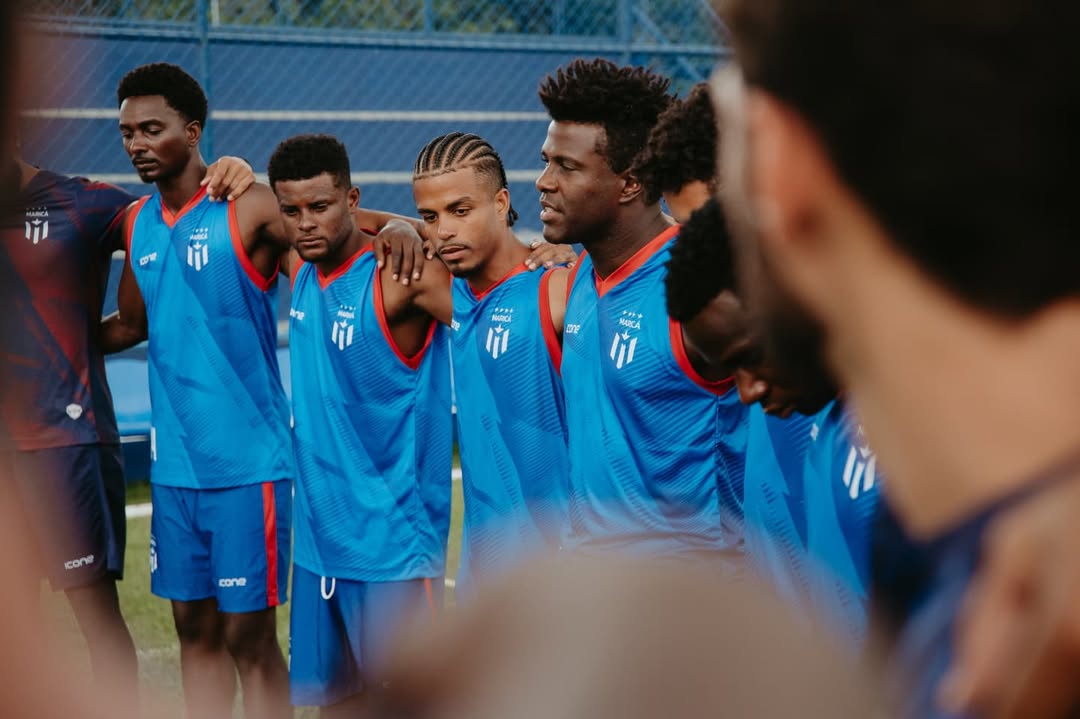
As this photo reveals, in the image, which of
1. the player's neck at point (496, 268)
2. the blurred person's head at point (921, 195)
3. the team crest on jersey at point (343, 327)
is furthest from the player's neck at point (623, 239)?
the blurred person's head at point (921, 195)

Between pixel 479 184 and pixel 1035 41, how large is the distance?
4307 millimetres

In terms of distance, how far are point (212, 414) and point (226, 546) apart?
0.56 meters

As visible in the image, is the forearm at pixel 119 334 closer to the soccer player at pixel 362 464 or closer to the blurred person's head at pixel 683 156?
the soccer player at pixel 362 464

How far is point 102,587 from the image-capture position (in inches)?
219

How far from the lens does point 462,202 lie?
4.94 m

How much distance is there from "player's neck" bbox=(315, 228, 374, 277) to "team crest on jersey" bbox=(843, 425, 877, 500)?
9.69 feet

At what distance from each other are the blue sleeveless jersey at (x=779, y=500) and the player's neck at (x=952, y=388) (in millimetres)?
2358

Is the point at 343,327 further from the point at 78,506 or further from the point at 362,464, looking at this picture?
the point at 78,506

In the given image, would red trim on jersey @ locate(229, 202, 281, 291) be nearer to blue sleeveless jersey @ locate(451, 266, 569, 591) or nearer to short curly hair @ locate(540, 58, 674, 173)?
blue sleeveless jersey @ locate(451, 266, 569, 591)

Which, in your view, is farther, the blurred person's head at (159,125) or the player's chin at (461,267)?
the blurred person's head at (159,125)

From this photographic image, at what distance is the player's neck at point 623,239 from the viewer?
14.7ft

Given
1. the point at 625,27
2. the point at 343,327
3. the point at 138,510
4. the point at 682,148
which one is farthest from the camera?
the point at 625,27

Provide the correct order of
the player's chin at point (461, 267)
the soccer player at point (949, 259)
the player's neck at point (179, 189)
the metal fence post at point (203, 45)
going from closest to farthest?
the soccer player at point (949, 259)
the player's chin at point (461, 267)
the player's neck at point (179, 189)
the metal fence post at point (203, 45)

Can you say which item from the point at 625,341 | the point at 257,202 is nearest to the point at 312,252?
the point at 257,202
